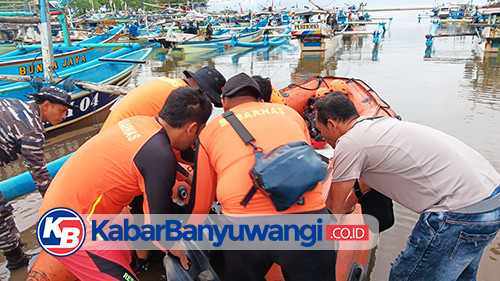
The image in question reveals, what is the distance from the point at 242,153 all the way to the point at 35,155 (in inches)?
77.1

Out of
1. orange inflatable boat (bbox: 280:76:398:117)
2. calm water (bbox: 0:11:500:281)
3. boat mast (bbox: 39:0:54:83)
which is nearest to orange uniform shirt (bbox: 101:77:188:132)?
calm water (bbox: 0:11:500:281)

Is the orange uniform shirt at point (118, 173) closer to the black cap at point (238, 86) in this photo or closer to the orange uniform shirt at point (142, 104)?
the black cap at point (238, 86)

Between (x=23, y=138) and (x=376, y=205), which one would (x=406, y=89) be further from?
(x=23, y=138)

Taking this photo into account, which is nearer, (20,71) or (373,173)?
(373,173)

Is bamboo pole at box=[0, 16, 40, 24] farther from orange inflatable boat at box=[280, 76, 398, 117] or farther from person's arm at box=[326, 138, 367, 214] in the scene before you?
person's arm at box=[326, 138, 367, 214]

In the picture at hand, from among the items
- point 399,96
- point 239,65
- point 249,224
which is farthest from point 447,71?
point 249,224

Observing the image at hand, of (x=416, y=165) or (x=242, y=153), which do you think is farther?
(x=416, y=165)

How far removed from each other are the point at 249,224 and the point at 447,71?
11727 millimetres

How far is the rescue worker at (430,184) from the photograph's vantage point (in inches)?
66.0

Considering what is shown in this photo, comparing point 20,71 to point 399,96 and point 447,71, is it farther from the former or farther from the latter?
point 447,71

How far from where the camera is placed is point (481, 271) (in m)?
2.74

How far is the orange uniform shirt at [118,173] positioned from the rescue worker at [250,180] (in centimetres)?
19

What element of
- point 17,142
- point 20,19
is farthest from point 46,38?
point 17,142

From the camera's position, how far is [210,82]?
288 centimetres
